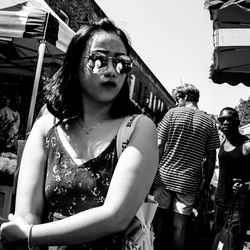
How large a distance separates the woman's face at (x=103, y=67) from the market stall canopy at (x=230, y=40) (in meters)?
1.89

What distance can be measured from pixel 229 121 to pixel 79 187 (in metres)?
3.40

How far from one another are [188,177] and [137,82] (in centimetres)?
1663

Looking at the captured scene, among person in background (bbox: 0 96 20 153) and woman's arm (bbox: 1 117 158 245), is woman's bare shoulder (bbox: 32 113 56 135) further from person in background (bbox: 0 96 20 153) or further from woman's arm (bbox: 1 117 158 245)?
person in background (bbox: 0 96 20 153)

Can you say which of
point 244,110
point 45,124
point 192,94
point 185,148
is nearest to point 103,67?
point 45,124

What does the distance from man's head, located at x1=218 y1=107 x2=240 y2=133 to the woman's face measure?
313 centimetres

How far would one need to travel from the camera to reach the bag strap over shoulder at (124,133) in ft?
3.84

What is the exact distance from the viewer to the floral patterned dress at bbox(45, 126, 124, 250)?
3.70ft

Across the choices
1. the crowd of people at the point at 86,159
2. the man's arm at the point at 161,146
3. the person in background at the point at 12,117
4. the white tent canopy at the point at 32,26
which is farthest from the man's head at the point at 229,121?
the crowd of people at the point at 86,159

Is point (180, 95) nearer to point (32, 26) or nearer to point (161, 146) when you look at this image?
point (161, 146)

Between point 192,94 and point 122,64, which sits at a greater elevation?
point 122,64

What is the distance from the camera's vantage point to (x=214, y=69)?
3.02 meters

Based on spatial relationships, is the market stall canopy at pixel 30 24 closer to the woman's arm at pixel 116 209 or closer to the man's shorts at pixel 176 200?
the man's shorts at pixel 176 200

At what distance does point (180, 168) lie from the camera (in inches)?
145

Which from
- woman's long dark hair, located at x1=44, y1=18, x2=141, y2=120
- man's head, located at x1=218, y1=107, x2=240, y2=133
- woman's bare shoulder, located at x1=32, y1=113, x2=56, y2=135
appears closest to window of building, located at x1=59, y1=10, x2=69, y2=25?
man's head, located at x1=218, y1=107, x2=240, y2=133
